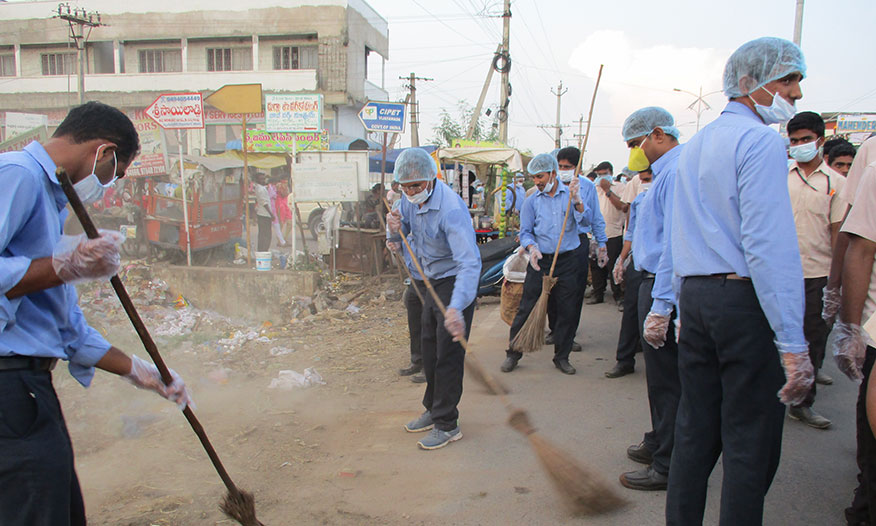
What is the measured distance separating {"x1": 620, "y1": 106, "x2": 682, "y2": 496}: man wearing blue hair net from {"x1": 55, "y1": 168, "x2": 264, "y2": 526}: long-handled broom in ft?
6.93

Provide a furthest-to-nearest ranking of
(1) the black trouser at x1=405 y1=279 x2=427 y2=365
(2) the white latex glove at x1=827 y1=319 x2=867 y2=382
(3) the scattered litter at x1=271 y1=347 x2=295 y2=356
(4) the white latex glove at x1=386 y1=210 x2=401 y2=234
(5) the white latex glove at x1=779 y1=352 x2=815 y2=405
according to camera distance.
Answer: (3) the scattered litter at x1=271 y1=347 x2=295 y2=356 < (1) the black trouser at x1=405 y1=279 x2=427 y2=365 < (4) the white latex glove at x1=386 y1=210 x2=401 y2=234 < (2) the white latex glove at x1=827 y1=319 x2=867 y2=382 < (5) the white latex glove at x1=779 y1=352 x2=815 y2=405

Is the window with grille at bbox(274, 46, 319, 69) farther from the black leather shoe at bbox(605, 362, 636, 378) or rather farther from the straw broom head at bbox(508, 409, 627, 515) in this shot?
the straw broom head at bbox(508, 409, 627, 515)

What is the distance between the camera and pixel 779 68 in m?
2.26

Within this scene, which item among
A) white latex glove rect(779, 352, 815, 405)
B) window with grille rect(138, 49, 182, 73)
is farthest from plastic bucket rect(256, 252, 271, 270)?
window with grille rect(138, 49, 182, 73)

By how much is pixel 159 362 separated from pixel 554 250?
13.8 ft

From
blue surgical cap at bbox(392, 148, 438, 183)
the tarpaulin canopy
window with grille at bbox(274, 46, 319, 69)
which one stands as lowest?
→ blue surgical cap at bbox(392, 148, 438, 183)

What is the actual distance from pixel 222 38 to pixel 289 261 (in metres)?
23.1

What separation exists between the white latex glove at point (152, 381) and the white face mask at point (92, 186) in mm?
682

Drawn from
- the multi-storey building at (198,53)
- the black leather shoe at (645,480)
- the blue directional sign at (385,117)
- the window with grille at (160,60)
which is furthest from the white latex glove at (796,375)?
the window with grille at (160,60)

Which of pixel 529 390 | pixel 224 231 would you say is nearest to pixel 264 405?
pixel 529 390

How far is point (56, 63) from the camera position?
103ft

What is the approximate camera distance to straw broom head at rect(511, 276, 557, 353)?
5.63 meters

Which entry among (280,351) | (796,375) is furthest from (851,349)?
(280,351)

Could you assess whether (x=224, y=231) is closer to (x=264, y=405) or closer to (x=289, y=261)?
(x=289, y=261)
